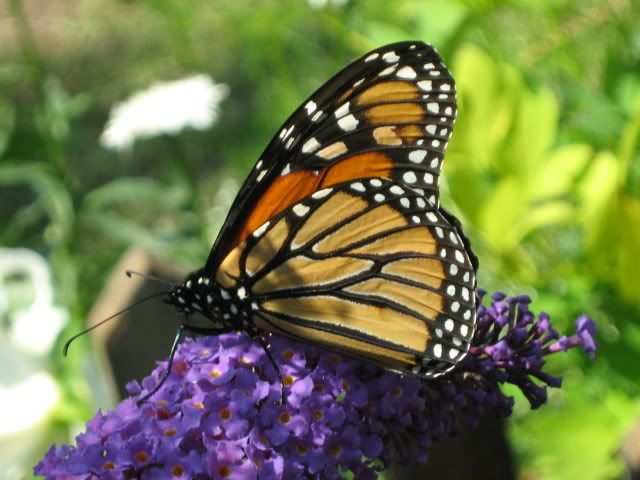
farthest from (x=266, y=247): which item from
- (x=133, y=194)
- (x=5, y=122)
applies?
(x=5, y=122)

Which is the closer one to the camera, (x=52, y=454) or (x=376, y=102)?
(x=52, y=454)

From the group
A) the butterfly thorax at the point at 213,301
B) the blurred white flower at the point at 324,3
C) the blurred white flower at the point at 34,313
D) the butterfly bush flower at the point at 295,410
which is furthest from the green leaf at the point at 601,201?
the blurred white flower at the point at 34,313

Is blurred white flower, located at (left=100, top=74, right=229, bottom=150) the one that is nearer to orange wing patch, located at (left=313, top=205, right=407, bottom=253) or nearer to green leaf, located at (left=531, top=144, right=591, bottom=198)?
green leaf, located at (left=531, top=144, right=591, bottom=198)

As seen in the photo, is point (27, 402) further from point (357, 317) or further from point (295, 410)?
point (295, 410)

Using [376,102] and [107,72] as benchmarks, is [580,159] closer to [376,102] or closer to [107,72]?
[376,102]

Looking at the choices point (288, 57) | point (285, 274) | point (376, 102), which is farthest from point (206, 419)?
point (288, 57)

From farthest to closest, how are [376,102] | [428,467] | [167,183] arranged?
[167,183] → [428,467] → [376,102]

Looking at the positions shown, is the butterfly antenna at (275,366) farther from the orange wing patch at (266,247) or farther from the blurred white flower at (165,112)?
the blurred white flower at (165,112)
